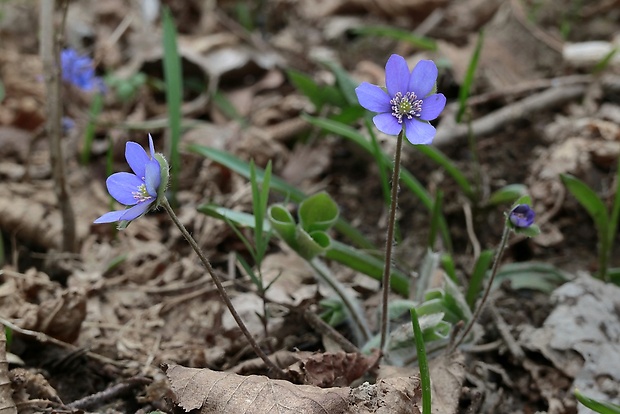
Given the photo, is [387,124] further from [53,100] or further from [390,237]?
[53,100]

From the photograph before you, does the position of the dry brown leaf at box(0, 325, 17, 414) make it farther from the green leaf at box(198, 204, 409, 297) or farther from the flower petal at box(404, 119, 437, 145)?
the flower petal at box(404, 119, 437, 145)

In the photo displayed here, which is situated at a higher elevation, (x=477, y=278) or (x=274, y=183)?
(x=274, y=183)

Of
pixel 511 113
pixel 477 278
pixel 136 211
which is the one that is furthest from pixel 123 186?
pixel 511 113

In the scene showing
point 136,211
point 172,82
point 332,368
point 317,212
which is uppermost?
point 172,82

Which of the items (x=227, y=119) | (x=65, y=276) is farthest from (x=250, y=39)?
(x=65, y=276)

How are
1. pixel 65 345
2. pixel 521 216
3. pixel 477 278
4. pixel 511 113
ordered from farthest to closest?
1. pixel 511 113
2. pixel 477 278
3. pixel 65 345
4. pixel 521 216

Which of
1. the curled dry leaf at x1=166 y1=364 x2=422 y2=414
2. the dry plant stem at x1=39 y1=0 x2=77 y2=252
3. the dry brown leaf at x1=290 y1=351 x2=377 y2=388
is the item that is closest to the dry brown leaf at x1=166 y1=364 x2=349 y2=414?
the curled dry leaf at x1=166 y1=364 x2=422 y2=414

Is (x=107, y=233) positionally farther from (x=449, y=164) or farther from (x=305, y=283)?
(x=449, y=164)
